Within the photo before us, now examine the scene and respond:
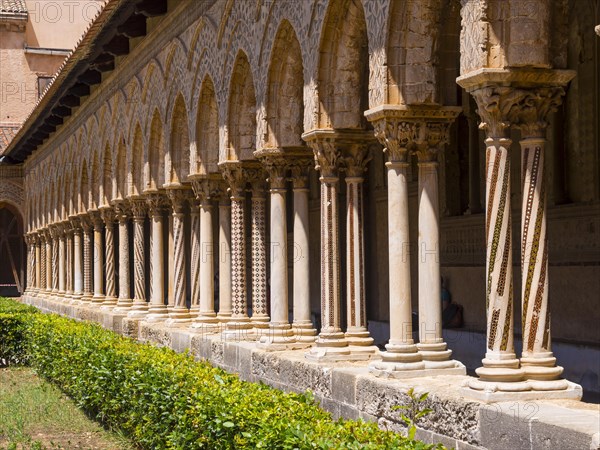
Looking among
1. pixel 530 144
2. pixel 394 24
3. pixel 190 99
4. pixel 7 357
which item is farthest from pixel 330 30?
pixel 7 357

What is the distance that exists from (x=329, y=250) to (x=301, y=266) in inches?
47.6

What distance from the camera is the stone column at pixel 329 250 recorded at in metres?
10.7

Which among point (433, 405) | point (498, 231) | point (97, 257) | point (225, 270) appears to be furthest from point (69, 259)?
point (498, 231)

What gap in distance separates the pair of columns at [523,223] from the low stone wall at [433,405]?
260mm

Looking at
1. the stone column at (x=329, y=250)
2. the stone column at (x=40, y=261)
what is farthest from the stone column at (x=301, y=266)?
the stone column at (x=40, y=261)

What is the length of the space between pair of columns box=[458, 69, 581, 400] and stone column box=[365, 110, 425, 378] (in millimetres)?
1588

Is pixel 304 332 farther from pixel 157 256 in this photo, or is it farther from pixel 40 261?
pixel 40 261

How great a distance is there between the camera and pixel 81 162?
27.1 metres

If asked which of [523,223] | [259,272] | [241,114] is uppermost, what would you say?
[241,114]

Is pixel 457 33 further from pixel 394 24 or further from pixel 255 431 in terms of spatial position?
pixel 255 431

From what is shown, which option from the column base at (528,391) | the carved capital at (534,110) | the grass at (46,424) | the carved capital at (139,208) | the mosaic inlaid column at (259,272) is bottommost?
the grass at (46,424)

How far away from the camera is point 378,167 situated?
16812 millimetres

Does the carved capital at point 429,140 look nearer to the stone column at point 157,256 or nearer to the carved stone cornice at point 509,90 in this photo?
the carved stone cornice at point 509,90

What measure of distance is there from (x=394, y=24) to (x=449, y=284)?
6172mm
